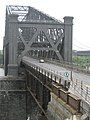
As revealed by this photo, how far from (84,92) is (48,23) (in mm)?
73163

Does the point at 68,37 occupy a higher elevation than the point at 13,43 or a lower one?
higher

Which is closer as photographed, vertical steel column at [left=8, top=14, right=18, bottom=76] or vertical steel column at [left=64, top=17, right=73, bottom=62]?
vertical steel column at [left=8, top=14, right=18, bottom=76]

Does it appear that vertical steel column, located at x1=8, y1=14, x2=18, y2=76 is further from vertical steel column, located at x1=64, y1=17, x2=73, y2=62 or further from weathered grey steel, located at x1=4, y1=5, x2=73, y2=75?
vertical steel column, located at x1=64, y1=17, x2=73, y2=62

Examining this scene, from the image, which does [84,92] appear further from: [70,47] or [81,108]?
[70,47]

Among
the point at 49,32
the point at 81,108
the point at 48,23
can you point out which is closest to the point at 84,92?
the point at 81,108

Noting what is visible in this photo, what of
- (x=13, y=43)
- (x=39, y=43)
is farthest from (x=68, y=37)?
(x=13, y=43)

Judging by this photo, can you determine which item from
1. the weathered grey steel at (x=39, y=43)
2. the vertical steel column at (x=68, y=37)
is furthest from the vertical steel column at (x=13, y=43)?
the vertical steel column at (x=68, y=37)

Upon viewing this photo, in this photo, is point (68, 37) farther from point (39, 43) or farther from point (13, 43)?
point (13, 43)

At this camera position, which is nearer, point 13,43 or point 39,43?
point 13,43

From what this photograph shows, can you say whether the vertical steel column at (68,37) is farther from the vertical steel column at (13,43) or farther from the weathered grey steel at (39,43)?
the vertical steel column at (13,43)

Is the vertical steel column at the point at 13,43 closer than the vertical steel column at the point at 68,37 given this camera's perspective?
Yes

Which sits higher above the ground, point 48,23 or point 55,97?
point 48,23

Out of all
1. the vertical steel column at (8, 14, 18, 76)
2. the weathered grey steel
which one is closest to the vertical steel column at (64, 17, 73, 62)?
the weathered grey steel

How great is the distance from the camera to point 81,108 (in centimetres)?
2217
